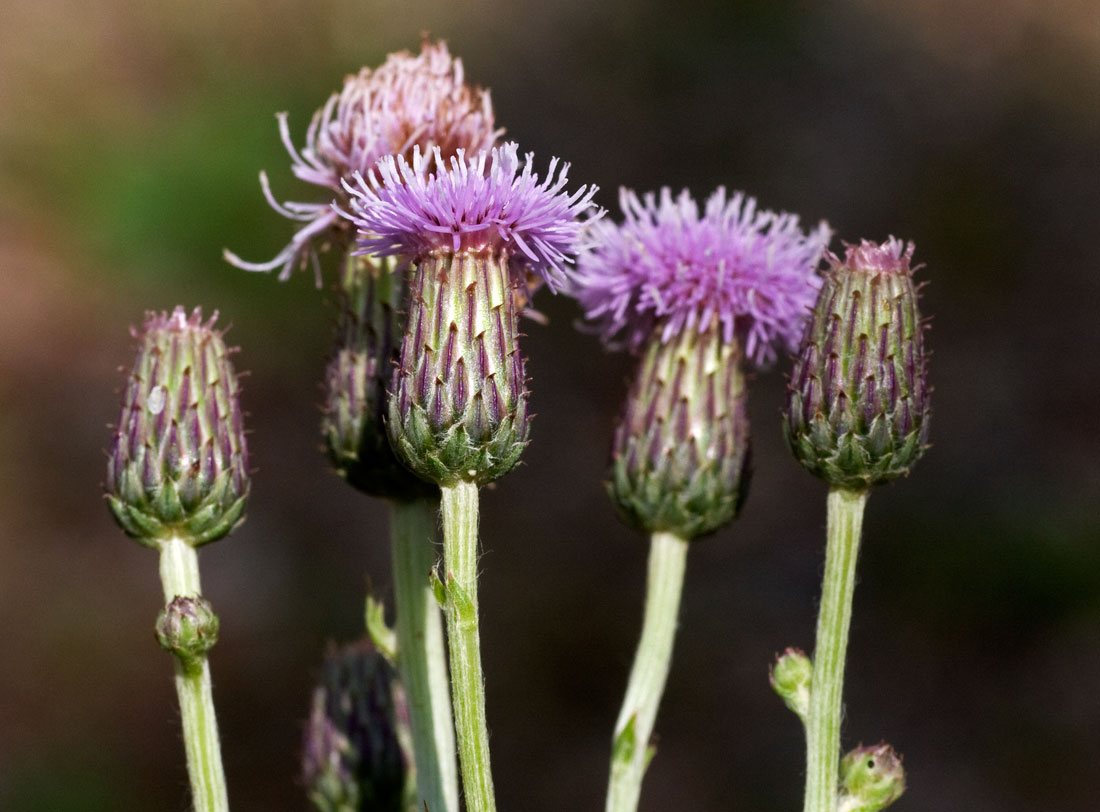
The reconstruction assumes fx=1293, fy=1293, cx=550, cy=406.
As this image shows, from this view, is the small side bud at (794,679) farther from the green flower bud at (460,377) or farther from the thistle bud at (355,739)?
the thistle bud at (355,739)

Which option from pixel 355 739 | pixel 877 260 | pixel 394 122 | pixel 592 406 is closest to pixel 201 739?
pixel 355 739

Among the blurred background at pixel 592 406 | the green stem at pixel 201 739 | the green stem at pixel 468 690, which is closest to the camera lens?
the green stem at pixel 468 690

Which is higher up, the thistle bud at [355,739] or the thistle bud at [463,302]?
the thistle bud at [463,302]

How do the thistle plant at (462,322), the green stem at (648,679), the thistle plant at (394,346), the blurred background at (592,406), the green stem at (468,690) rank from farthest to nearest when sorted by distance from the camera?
the blurred background at (592,406)
the thistle plant at (394,346)
the green stem at (648,679)
the thistle plant at (462,322)
the green stem at (468,690)

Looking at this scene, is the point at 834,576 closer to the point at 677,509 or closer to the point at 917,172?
the point at 677,509

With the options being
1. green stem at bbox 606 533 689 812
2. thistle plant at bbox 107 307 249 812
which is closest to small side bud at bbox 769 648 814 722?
green stem at bbox 606 533 689 812

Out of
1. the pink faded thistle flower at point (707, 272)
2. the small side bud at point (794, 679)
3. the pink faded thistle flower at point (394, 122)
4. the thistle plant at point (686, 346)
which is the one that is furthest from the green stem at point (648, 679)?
the pink faded thistle flower at point (394, 122)

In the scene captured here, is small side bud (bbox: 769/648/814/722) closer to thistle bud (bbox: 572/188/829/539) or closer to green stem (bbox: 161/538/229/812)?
thistle bud (bbox: 572/188/829/539)

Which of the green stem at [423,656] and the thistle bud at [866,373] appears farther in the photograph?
the green stem at [423,656]

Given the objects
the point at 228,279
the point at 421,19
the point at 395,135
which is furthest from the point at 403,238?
the point at 421,19
